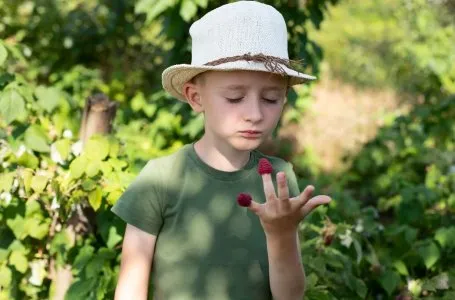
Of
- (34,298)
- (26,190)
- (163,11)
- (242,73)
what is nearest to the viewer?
(242,73)

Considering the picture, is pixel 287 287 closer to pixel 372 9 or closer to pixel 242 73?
pixel 242 73

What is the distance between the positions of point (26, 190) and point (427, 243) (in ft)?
5.70

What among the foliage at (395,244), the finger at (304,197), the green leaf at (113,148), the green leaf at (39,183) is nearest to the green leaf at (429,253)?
the foliage at (395,244)

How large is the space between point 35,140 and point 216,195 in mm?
1297

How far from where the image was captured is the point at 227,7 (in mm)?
2262

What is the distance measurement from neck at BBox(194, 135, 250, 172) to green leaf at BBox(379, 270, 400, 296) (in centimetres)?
151

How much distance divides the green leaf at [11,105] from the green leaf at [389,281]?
1.64 m

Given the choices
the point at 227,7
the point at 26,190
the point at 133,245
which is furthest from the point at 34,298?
the point at 227,7

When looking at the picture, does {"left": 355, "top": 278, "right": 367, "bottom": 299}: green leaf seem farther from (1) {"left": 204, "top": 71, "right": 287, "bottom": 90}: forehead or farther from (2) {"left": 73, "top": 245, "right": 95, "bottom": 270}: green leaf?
(1) {"left": 204, "top": 71, "right": 287, "bottom": 90}: forehead

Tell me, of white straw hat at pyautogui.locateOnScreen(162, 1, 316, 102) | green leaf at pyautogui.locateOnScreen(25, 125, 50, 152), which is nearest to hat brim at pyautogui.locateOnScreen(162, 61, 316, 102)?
white straw hat at pyautogui.locateOnScreen(162, 1, 316, 102)

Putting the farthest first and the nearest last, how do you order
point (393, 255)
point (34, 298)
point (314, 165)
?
point (314, 165), point (393, 255), point (34, 298)

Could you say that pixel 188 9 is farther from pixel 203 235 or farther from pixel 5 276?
pixel 203 235

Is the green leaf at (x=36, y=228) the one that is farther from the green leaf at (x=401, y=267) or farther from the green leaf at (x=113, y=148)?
the green leaf at (x=401, y=267)

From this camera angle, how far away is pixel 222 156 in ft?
7.49
